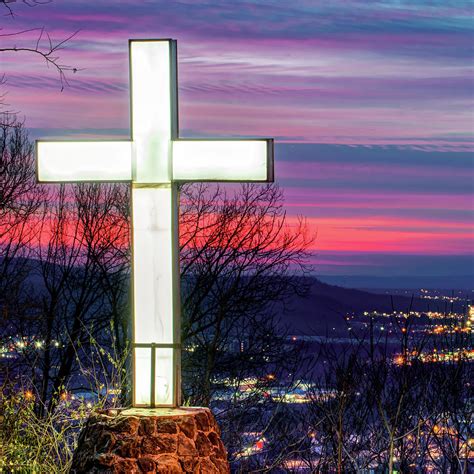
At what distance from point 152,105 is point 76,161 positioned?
0.65 metres

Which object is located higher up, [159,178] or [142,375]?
[159,178]

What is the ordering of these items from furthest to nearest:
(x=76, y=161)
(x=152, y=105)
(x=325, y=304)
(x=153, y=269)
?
(x=325, y=304) → (x=76, y=161) → (x=152, y=105) → (x=153, y=269)

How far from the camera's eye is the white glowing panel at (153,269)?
7383 millimetres

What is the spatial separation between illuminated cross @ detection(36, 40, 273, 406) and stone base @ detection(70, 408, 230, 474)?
308 mm

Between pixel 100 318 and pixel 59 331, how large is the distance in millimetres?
974

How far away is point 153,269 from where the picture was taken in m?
7.38

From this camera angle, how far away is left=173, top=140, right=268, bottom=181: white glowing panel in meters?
7.43

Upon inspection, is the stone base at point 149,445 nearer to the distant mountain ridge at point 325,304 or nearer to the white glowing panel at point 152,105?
the white glowing panel at point 152,105

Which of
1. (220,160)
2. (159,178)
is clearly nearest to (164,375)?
(159,178)

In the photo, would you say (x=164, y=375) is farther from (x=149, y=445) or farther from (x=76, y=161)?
(x=76, y=161)

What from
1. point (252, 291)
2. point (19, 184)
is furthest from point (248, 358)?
point (19, 184)

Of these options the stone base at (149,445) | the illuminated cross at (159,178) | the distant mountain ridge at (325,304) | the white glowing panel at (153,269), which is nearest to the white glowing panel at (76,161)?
the illuminated cross at (159,178)

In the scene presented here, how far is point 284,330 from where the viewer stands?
98.3ft

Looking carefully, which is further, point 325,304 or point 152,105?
point 325,304
